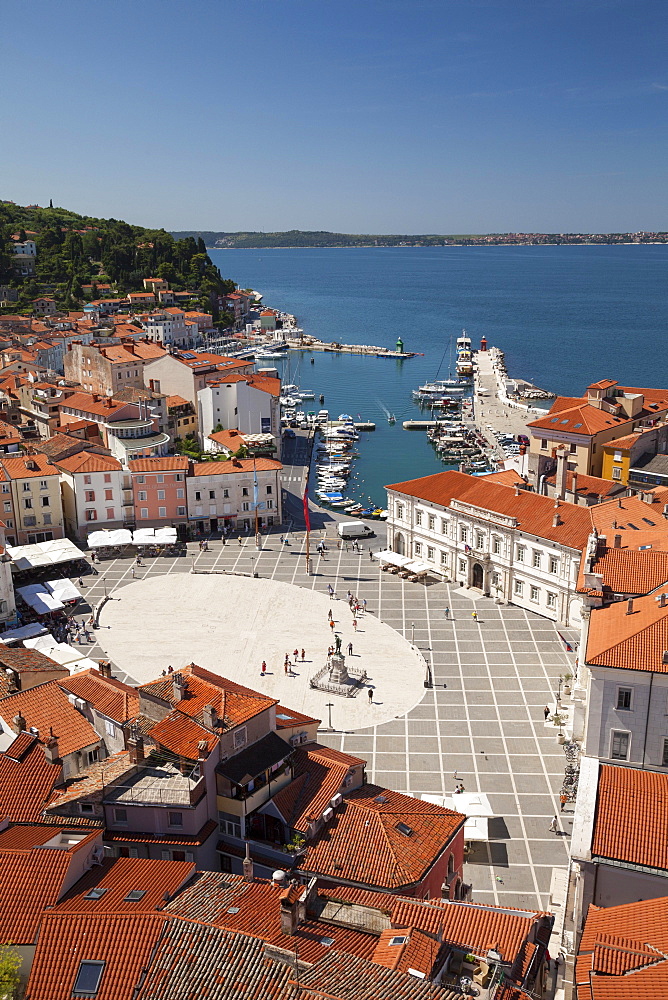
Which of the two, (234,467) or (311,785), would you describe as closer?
(311,785)

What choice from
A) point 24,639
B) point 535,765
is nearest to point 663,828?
point 535,765

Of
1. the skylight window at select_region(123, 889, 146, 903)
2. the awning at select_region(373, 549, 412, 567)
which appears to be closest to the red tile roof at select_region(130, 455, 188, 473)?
the awning at select_region(373, 549, 412, 567)

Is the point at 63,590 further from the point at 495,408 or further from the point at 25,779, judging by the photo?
the point at 495,408

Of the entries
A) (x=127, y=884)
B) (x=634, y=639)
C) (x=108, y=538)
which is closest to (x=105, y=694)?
(x=127, y=884)

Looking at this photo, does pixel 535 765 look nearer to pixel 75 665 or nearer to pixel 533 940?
pixel 533 940

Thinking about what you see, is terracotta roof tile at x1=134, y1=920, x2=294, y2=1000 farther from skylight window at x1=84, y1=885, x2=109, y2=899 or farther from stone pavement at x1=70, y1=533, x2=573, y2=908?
stone pavement at x1=70, y1=533, x2=573, y2=908

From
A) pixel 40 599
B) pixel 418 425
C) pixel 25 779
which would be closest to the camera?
pixel 25 779
